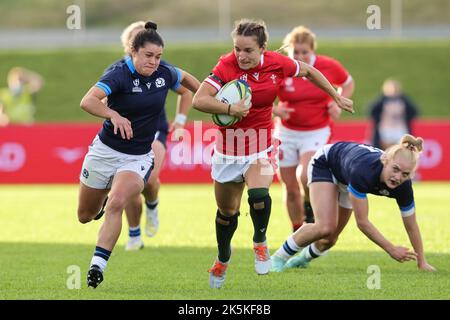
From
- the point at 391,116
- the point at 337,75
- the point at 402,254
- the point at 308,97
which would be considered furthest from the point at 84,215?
the point at 391,116

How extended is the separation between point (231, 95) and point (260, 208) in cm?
96

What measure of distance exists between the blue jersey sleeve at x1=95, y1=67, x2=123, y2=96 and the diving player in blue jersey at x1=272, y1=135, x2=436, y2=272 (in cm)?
203

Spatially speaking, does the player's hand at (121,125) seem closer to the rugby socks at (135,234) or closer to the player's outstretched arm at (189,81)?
the player's outstretched arm at (189,81)

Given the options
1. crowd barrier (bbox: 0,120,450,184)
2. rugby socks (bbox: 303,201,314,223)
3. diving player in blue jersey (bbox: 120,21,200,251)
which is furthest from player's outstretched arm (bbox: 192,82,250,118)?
crowd barrier (bbox: 0,120,450,184)

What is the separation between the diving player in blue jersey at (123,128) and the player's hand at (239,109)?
81 centimetres

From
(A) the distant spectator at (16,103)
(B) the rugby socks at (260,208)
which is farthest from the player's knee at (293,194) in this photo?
(A) the distant spectator at (16,103)

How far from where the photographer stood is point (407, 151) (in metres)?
8.28

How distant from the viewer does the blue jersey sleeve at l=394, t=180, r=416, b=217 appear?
866 centimetres

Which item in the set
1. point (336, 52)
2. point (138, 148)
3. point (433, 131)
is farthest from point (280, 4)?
point (138, 148)

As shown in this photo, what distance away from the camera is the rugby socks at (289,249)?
926 centimetres

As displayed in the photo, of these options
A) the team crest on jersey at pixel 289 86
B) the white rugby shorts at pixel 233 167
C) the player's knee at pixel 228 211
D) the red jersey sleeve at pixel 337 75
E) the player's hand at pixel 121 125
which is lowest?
the player's knee at pixel 228 211

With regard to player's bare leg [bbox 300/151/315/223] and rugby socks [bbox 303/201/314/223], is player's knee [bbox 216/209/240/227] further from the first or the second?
rugby socks [bbox 303/201/314/223]

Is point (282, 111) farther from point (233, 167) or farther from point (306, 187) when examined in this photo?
point (233, 167)
